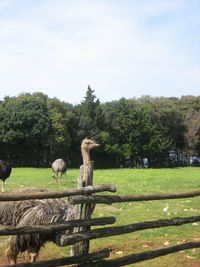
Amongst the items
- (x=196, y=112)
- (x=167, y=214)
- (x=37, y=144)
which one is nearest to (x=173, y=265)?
(x=167, y=214)

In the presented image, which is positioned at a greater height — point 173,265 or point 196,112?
point 196,112

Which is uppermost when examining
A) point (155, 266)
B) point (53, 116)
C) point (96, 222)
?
point (53, 116)

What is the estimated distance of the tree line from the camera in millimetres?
53406

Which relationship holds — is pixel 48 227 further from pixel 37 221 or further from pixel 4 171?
pixel 4 171

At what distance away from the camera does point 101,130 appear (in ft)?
192

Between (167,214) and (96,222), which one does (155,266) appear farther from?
(167,214)

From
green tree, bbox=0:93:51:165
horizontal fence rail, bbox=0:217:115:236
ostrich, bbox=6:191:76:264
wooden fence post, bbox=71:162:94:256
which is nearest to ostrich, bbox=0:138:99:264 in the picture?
ostrich, bbox=6:191:76:264

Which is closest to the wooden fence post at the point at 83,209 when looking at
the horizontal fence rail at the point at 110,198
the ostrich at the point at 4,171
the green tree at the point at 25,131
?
the horizontal fence rail at the point at 110,198

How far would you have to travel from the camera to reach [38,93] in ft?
198

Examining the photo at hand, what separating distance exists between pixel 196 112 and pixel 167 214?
52658mm

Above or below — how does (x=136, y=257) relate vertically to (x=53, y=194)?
below

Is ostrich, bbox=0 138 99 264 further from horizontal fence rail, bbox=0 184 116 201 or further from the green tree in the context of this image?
the green tree

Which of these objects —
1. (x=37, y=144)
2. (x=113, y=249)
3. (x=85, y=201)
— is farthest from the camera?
(x=37, y=144)

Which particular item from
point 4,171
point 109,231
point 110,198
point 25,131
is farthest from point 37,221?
point 25,131
